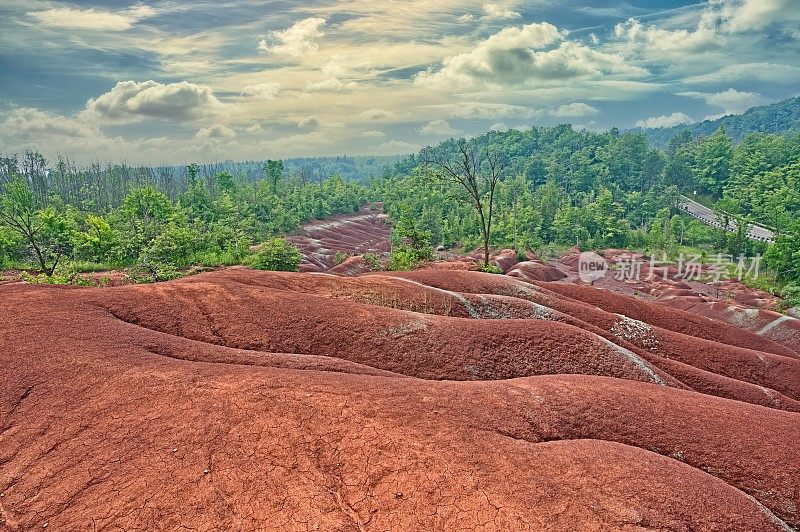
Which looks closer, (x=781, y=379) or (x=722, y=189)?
(x=781, y=379)

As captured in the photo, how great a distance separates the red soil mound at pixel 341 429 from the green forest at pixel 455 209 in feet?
85.0

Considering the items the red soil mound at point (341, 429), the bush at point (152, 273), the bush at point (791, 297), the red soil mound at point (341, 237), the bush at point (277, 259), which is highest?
the red soil mound at point (341, 429)

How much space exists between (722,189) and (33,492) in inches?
6638

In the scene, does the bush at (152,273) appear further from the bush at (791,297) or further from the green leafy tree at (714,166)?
the green leafy tree at (714,166)

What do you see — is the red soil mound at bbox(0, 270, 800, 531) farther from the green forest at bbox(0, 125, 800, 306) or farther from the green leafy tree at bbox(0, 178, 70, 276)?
the green leafy tree at bbox(0, 178, 70, 276)

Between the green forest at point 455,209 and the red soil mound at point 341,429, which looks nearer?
the red soil mound at point 341,429

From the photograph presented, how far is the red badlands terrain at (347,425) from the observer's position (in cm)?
884

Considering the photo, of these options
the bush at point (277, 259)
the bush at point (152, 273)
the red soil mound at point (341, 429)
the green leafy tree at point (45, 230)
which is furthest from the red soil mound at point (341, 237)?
the red soil mound at point (341, 429)

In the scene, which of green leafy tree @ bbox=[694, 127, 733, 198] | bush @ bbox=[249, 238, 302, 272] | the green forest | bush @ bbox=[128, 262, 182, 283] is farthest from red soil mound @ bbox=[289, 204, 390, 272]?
green leafy tree @ bbox=[694, 127, 733, 198]

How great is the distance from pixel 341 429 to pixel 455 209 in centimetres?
11260

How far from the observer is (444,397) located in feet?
40.8

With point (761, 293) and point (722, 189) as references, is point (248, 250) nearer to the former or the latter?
point (761, 293)

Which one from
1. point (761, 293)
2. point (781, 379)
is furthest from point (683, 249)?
point (781, 379)

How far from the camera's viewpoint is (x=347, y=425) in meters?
10.6
